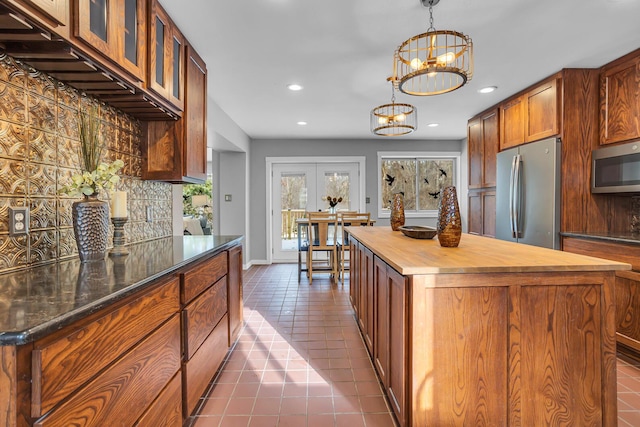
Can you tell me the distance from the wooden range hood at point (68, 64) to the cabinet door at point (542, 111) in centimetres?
338

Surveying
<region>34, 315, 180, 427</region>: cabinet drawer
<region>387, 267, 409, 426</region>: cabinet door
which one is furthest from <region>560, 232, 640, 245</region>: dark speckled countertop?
<region>34, 315, 180, 427</region>: cabinet drawer

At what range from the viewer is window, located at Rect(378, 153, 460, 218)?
20.2 ft

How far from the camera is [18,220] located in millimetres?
1284

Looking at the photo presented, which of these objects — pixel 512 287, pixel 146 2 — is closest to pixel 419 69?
pixel 512 287

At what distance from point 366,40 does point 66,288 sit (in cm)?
238

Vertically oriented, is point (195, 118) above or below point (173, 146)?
above

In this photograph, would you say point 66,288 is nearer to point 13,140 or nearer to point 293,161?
point 13,140

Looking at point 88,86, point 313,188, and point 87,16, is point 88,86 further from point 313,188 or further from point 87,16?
point 313,188

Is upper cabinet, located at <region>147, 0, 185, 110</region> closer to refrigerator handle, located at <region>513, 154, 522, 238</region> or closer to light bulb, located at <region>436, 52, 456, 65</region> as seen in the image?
light bulb, located at <region>436, 52, 456, 65</region>

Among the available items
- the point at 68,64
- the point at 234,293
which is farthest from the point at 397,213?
the point at 68,64

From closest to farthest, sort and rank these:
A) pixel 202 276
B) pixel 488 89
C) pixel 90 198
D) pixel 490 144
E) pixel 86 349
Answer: pixel 86 349, pixel 90 198, pixel 202 276, pixel 488 89, pixel 490 144

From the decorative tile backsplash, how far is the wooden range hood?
0.06m

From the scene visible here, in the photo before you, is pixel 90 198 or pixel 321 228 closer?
pixel 90 198

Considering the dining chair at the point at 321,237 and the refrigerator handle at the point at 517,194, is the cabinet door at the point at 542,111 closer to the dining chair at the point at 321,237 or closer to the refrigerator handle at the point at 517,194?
the refrigerator handle at the point at 517,194
